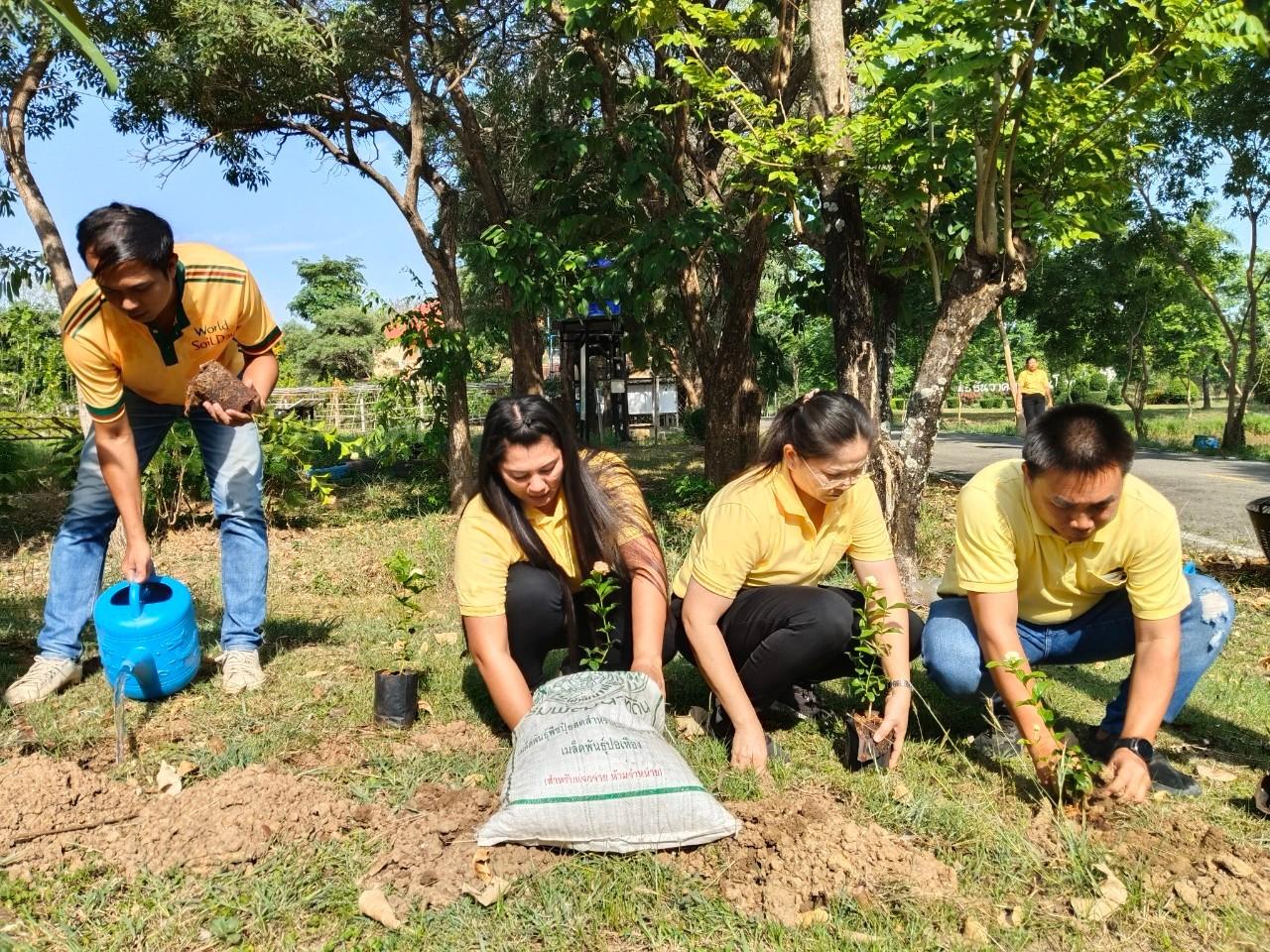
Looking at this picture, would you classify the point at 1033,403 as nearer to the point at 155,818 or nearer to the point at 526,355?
the point at 526,355

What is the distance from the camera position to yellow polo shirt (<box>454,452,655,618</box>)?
245 centimetres

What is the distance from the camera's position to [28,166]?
5762 mm

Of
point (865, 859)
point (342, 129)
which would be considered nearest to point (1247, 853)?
point (865, 859)

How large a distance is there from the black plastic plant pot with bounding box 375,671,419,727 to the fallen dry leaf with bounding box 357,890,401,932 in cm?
98

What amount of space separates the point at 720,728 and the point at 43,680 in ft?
7.38

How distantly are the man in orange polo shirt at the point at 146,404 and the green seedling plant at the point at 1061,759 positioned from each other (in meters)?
2.41

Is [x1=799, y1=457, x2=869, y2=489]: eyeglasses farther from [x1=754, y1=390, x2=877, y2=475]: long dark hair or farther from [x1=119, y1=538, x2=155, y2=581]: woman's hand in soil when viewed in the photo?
[x1=119, y1=538, x2=155, y2=581]: woman's hand in soil

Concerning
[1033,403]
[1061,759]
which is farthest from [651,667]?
[1033,403]

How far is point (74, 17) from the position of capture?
4.31 ft

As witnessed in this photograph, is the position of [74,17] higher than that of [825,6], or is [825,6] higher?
[825,6]

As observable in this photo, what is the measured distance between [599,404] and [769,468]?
15.3m

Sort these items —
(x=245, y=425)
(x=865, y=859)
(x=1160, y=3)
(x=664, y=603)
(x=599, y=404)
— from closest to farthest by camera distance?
(x=865, y=859)
(x=664, y=603)
(x=245, y=425)
(x=1160, y=3)
(x=599, y=404)

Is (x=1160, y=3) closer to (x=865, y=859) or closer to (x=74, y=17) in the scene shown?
(x=865, y=859)

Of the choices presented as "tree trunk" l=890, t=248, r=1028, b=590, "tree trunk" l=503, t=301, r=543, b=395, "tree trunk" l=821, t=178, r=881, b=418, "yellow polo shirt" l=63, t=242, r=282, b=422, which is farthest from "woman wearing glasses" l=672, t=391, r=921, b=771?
"tree trunk" l=503, t=301, r=543, b=395
